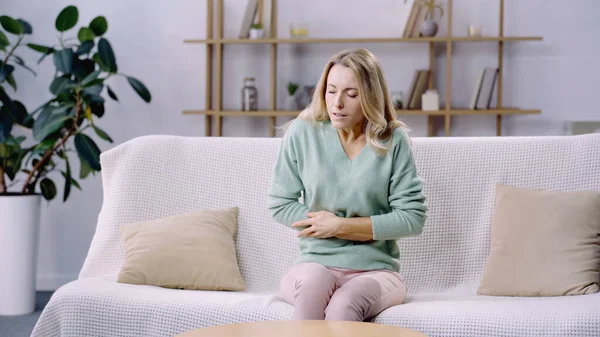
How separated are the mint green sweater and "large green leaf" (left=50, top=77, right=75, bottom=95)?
1.85 metres

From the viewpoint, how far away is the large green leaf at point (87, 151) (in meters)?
3.66

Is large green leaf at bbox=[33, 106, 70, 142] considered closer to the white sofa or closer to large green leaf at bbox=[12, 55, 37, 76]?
large green leaf at bbox=[12, 55, 37, 76]

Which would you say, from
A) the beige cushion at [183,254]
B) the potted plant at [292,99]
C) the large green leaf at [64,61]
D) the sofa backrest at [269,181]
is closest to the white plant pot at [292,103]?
the potted plant at [292,99]

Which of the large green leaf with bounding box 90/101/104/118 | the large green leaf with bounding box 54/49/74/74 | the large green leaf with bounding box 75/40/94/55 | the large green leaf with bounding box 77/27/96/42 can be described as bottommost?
the large green leaf with bounding box 90/101/104/118

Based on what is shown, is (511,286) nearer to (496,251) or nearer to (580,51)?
(496,251)

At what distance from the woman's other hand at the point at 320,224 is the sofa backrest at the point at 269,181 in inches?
14.6

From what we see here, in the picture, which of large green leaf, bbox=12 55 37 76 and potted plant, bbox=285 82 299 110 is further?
potted plant, bbox=285 82 299 110

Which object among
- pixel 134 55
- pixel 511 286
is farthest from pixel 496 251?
pixel 134 55

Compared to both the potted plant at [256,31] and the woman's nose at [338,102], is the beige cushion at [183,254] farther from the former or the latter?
the potted plant at [256,31]

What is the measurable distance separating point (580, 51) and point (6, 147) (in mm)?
3103

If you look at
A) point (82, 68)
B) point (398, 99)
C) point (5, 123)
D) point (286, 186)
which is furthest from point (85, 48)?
point (286, 186)

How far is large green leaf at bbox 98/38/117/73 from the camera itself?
3871mm

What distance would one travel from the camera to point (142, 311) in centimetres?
211

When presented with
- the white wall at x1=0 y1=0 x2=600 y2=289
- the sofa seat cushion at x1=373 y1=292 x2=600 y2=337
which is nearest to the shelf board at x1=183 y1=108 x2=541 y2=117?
the white wall at x1=0 y1=0 x2=600 y2=289
